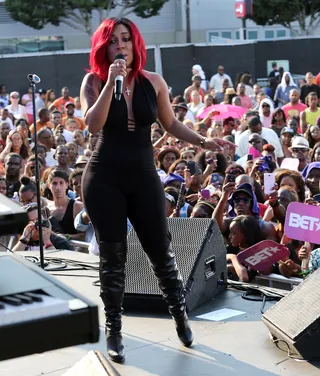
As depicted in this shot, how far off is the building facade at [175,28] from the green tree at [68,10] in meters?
1.33

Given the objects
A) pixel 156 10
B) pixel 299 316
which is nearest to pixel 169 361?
pixel 299 316

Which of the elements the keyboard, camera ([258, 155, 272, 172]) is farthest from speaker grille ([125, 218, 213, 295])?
camera ([258, 155, 272, 172])

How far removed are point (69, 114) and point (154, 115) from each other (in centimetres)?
1229

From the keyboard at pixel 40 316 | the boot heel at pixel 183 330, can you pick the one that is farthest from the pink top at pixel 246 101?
the keyboard at pixel 40 316

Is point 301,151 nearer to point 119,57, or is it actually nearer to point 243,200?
point 243,200

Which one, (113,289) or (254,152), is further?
(254,152)

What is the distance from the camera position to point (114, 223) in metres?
4.09

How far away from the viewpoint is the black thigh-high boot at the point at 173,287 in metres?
4.28

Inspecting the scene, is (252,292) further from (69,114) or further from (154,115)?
(69,114)

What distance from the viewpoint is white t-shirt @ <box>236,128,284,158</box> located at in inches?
448

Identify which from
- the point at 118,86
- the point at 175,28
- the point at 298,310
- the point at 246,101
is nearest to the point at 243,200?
the point at 298,310

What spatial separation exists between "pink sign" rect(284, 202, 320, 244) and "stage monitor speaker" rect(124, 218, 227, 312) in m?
0.55

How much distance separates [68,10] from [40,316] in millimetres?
43383

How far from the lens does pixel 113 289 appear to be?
4.18 m
